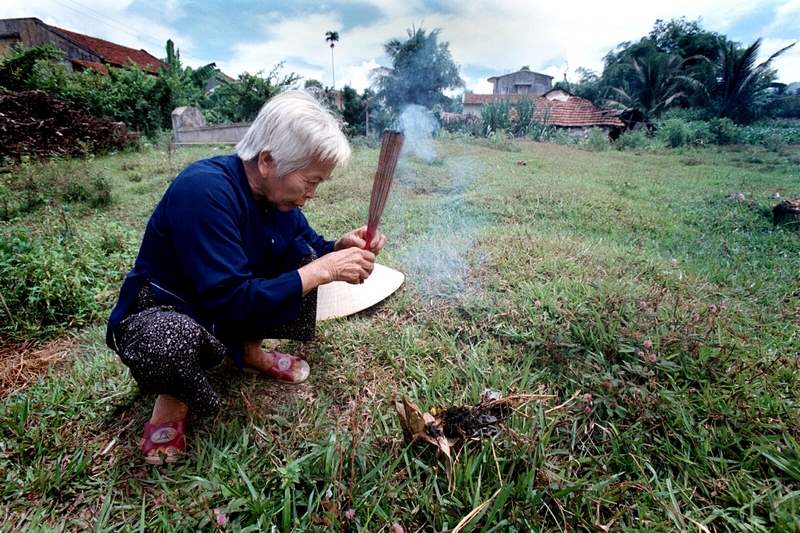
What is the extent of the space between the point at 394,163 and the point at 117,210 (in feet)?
14.5

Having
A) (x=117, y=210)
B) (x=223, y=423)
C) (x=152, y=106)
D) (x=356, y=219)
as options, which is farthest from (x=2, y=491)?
(x=152, y=106)

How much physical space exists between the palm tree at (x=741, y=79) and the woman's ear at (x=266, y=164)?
561 centimetres

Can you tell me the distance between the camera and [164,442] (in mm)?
1247

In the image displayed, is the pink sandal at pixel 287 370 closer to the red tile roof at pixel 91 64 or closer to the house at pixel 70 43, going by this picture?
the house at pixel 70 43

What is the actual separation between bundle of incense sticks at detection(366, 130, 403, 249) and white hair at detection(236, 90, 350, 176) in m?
0.26

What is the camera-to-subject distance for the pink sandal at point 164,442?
1.22 meters

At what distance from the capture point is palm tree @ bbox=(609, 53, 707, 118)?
11836 millimetres

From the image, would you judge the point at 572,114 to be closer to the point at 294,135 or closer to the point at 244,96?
the point at 244,96

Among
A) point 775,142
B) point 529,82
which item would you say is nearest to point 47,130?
point 775,142

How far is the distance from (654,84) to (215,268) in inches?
751

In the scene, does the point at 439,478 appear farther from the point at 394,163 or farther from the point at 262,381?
the point at 394,163

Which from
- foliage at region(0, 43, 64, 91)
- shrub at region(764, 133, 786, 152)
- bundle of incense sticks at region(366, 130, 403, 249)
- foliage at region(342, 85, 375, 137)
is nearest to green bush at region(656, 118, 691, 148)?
shrub at region(764, 133, 786, 152)

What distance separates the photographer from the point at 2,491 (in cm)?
114

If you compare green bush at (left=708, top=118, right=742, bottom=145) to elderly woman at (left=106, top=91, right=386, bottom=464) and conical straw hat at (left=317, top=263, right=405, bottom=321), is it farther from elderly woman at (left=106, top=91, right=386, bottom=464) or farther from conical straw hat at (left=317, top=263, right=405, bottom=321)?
elderly woman at (left=106, top=91, right=386, bottom=464)
